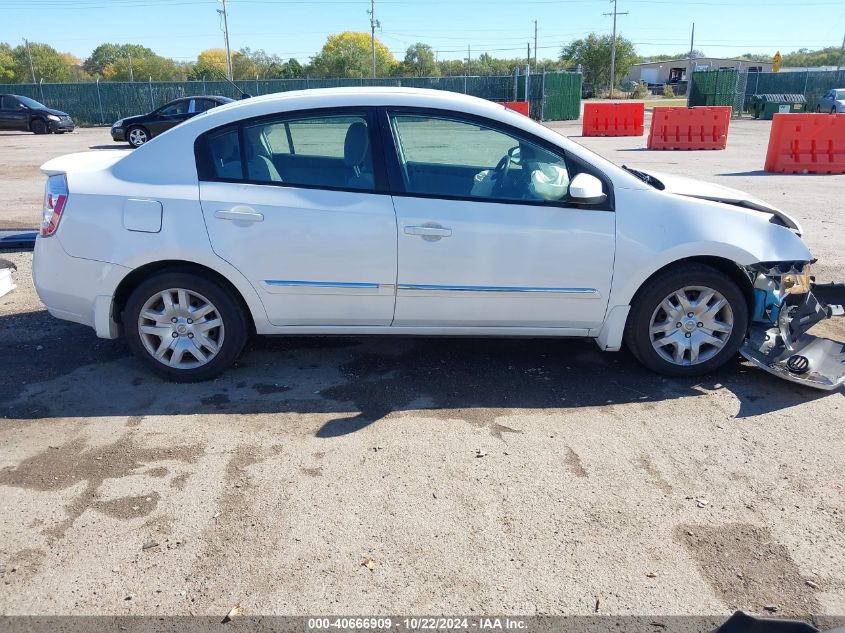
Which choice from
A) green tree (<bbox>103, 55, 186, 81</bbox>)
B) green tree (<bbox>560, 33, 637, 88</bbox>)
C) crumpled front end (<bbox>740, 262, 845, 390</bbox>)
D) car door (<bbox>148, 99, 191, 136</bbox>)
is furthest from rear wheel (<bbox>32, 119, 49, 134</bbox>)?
green tree (<bbox>560, 33, 637, 88</bbox>)

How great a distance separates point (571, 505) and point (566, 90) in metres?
33.7

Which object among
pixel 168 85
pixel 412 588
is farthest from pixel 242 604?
pixel 168 85

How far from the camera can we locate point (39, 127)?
27.2 m

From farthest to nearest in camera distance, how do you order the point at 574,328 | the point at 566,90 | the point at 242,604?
the point at 566,90 < the point at 574,328 < the point at 242,604

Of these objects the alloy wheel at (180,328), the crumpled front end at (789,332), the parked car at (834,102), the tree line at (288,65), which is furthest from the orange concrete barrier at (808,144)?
the tree line at (288,65)

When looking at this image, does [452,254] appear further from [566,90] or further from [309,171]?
[566,90]

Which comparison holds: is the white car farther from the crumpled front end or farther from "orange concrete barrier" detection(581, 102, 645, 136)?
"orange concrete barrier" detection(581, 102, 645, 136)

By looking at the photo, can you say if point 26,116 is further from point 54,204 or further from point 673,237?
point 673,237

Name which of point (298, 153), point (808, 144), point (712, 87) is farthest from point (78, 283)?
point (712, 87)

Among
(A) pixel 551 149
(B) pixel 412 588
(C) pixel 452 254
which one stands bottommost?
(B) pixel 412 588

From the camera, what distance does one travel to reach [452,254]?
427 centimetres

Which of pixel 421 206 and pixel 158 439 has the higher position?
pixel 421 206

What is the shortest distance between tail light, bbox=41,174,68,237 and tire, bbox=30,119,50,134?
2642 cm

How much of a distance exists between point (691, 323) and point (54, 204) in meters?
4.07
